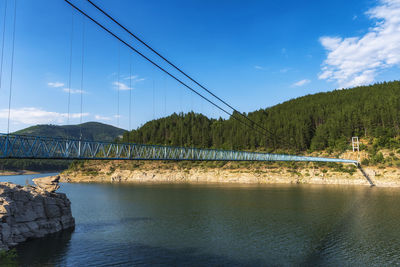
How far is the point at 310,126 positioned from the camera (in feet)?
368

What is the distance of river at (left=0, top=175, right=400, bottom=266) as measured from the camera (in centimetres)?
2127

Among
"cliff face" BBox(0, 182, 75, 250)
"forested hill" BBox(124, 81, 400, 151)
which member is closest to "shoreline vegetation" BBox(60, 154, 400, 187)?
"forested hill" BBox(124, 81, 400, 151)

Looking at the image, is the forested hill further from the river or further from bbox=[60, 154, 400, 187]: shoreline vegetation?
the river

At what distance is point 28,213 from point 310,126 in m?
107

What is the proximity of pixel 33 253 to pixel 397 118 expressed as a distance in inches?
3949

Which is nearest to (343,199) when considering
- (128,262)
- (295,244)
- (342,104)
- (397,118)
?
(295,244)

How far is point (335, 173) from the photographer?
7300 cm

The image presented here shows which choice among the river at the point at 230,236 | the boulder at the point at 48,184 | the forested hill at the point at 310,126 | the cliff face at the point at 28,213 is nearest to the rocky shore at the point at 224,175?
the forested hill at the point at 310,126

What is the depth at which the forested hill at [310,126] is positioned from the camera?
3561 inches

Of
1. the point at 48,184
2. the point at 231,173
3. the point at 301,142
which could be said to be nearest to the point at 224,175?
the point at 231,173

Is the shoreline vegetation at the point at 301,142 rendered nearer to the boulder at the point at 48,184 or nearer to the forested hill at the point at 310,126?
the forested hill at the point at 310,126

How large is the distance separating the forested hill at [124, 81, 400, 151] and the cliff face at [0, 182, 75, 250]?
267 ft

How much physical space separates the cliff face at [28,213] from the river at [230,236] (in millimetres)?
1098

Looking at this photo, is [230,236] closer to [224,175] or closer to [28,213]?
[28,213]
